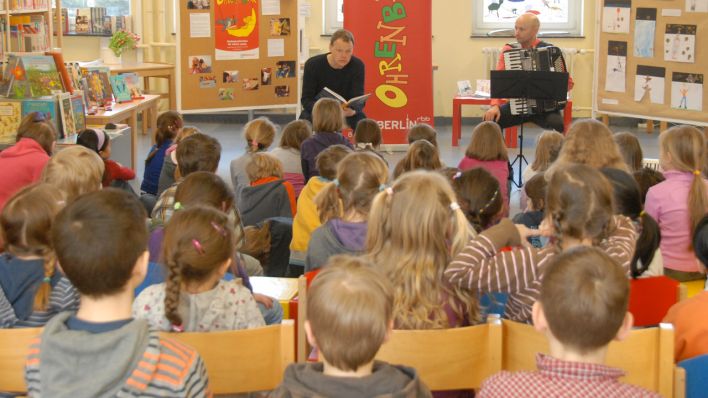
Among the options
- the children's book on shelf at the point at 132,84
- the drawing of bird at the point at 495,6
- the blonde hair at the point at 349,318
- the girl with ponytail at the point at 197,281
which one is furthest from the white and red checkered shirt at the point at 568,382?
the drawing of bird at the point at 495,6

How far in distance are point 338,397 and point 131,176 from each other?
3.64m

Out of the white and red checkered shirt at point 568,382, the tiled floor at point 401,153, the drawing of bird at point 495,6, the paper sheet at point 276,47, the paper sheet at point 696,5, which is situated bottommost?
the tiled floor at point 401,153

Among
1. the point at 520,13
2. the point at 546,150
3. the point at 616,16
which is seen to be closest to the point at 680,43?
the point at 616,16

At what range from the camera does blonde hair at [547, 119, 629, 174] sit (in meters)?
3.95

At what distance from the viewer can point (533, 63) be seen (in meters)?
7.13

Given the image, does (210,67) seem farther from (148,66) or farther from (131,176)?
(131,176)

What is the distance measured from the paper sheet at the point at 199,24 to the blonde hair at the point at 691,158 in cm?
512

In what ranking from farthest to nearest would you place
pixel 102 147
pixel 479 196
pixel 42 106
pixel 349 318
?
1. pixel 42 106
2. pixel 102 147
3. pixel 479 196
4. pixel 349 318

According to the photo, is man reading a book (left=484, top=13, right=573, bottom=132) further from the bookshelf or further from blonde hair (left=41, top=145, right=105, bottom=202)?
blonde hair (left=41, top=145, right=105, bottom=202)

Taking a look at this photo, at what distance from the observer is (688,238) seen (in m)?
3.79

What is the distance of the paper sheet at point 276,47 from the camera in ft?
28.0

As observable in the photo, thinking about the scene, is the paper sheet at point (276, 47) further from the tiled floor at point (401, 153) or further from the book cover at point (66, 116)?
the book cover at point (66, 116)

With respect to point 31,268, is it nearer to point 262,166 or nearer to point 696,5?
point 262,166

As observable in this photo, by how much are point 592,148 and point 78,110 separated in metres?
3.56
